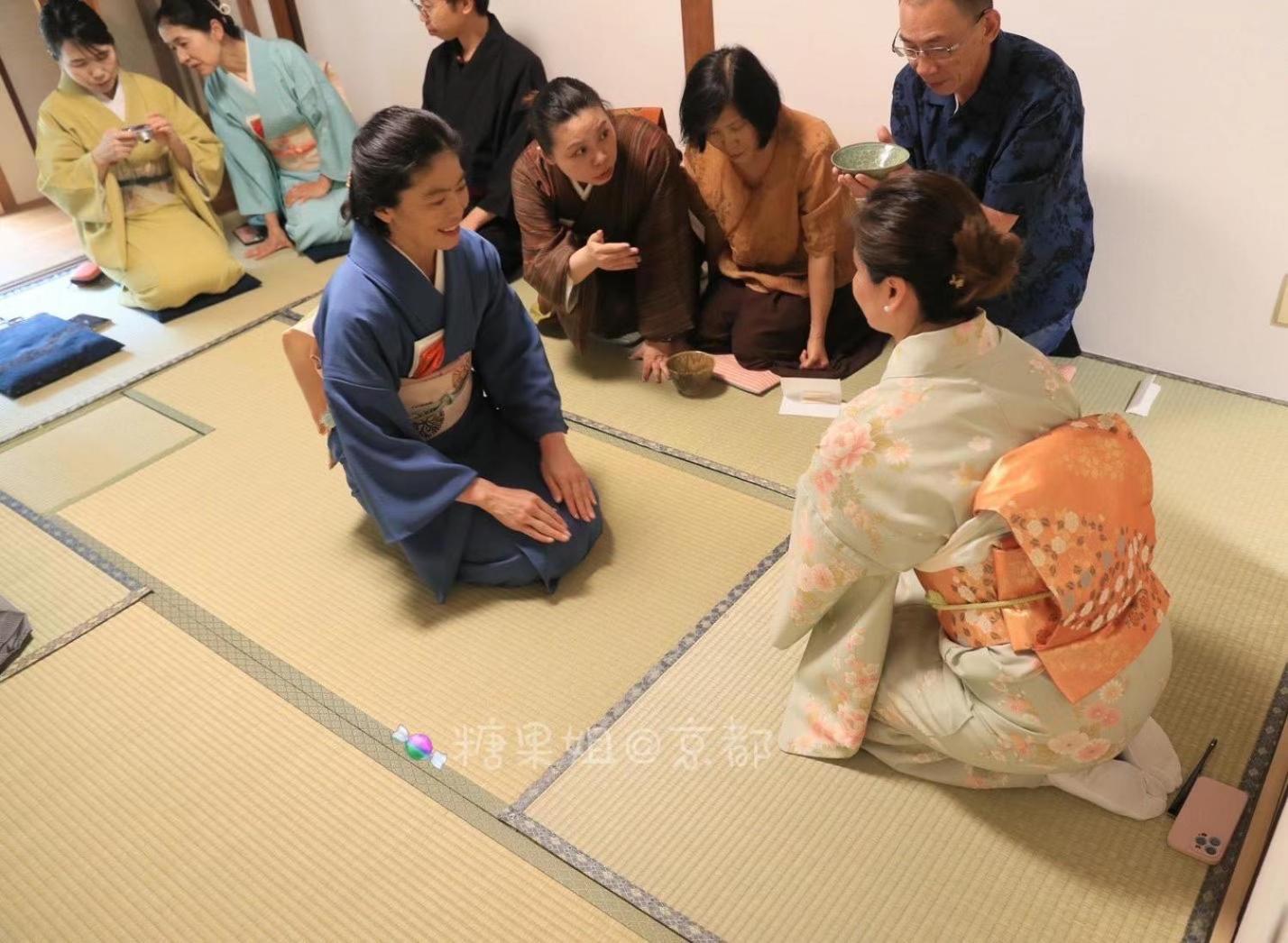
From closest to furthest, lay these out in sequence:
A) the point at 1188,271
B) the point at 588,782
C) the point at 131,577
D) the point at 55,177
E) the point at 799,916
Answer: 1. the point at 799,916
2. the point at 588,782
3. the point at 131,577
4. the point at 1188,271
5. the point at 55,177

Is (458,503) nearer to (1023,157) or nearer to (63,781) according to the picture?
(63,781)

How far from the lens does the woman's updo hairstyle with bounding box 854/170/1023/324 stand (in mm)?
1507

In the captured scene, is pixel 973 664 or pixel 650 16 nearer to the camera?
pixel 973 664

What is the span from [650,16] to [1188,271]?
2.05 metres

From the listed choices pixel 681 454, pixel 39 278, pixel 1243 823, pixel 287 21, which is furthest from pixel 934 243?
pixel 287 21

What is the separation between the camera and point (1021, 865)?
Result: 5.68ft

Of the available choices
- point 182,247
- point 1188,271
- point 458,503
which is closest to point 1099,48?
point 1188,271

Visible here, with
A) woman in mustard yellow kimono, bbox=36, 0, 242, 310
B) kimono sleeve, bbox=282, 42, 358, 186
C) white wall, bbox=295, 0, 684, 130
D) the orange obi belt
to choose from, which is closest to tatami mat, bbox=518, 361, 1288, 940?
the orange obi belt

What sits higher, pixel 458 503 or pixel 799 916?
pixel 458 503

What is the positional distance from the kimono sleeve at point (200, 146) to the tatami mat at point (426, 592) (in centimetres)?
176

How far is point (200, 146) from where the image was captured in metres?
4.34

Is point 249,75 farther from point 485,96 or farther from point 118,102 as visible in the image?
point 485,96

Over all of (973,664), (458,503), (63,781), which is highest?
(973,664)

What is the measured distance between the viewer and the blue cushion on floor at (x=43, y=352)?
11.7 ft
